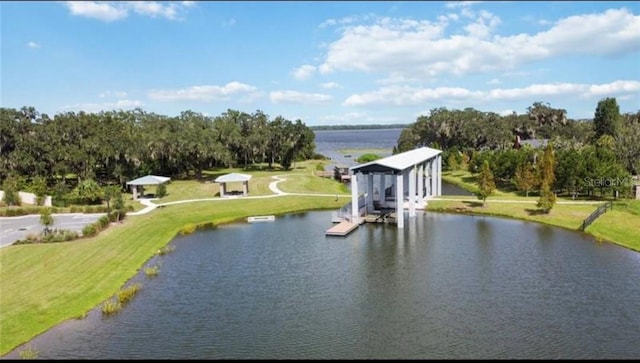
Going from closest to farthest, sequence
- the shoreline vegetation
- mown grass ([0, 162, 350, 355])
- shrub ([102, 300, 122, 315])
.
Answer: mown grass ([0, 162, 350, 355]) < shrub ([102, 300, 122, 315]) < the shoreline vegetation

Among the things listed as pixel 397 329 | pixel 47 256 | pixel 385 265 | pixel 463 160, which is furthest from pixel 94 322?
pixel 463 160

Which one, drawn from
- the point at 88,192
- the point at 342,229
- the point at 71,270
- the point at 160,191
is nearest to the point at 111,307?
the point at 71,270

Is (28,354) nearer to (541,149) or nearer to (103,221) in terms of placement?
(103,221)

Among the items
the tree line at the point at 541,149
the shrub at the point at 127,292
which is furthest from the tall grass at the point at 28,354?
the tree line at the point at 541,149

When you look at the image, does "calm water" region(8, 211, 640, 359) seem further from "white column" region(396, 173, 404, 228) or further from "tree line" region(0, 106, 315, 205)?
"tree line" region(0, 106, 315, 205)

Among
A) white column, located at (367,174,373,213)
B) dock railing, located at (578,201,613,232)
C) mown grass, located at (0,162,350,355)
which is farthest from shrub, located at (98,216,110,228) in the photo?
dock railing, located at (578,201,613,232)

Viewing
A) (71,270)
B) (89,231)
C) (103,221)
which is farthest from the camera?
(103,221)
